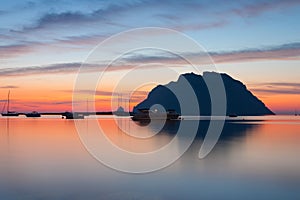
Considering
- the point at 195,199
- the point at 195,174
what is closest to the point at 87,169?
the point at 195,174

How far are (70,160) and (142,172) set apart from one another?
7712 mm

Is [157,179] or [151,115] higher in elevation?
[151,115]

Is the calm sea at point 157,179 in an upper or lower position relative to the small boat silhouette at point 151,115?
lower

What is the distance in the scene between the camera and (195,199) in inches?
648

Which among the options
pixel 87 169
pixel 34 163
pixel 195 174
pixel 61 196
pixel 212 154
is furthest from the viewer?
pixel 212 154

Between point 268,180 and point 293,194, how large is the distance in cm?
355

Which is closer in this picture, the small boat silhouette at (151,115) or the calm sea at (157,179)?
the calm sea at (157,179)

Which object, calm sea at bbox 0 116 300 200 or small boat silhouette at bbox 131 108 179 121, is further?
small boat silhouette at bbox 131 108 179 121

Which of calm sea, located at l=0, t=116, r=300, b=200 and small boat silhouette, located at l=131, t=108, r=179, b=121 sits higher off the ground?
small boat silhouette, located at l=131, t=108, r=179, b=121

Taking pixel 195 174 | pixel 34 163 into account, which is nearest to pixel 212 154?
pixel 195 174

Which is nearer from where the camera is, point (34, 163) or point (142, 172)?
point (142, 172)

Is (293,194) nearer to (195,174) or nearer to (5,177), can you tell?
(195,174)

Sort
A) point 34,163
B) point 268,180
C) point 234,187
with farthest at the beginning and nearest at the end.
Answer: point 34,163, point 268,180, point 234,187

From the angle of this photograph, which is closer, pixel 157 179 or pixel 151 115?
pixel 157 179
